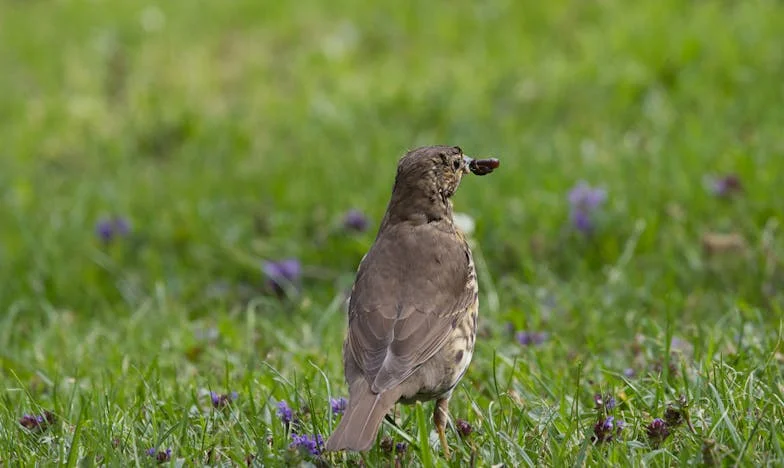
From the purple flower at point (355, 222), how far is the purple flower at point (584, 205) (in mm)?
1162

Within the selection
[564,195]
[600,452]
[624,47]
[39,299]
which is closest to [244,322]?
[39,299]

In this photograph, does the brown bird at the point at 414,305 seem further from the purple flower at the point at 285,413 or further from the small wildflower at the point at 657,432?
the small wildflower at the point at 657,432

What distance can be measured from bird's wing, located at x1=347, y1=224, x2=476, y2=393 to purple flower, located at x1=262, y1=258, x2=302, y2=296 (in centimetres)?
231

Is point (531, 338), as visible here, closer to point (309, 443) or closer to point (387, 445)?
point (387, 445)

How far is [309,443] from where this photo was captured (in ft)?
12.4

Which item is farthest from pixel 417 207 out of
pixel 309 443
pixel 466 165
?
pixel 309 443

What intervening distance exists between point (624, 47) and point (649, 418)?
20.3 feet

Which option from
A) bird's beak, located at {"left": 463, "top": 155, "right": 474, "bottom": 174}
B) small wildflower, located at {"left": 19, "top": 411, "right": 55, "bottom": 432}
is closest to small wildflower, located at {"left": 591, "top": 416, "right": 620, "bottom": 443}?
bird's beak, located at {"left": 463, "top": 155, "right": 474, "bottom": 174}

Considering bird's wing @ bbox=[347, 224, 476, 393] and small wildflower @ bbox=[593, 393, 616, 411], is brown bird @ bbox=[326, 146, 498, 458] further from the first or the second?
small wildflower @ bbox=[593, 393, 616, 411]

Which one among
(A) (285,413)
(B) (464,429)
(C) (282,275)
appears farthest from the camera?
(C) (282,275)

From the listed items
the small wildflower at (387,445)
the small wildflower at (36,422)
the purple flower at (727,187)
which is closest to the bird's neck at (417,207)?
the small wildflower at (387,445)

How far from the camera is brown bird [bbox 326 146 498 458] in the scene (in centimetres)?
384

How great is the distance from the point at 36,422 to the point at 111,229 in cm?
356

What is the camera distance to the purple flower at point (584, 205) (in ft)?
22.1
